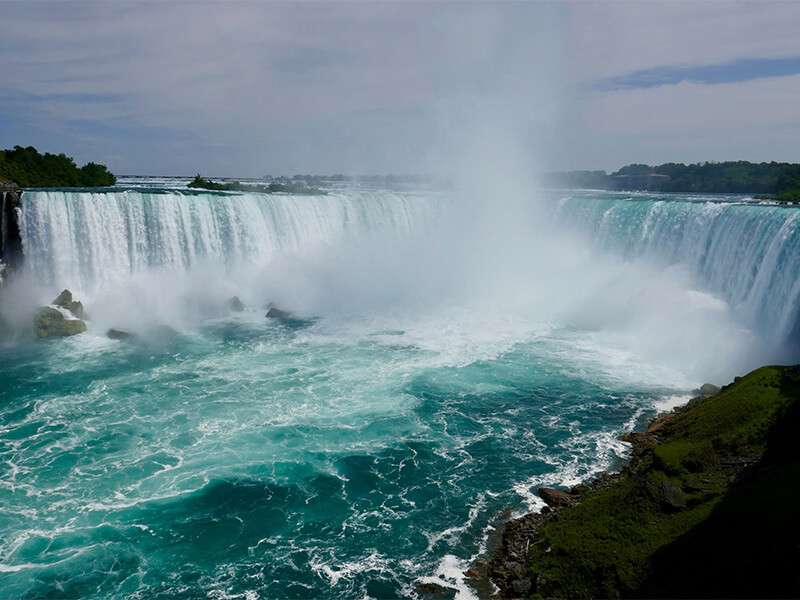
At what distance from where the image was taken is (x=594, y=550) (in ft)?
29.1

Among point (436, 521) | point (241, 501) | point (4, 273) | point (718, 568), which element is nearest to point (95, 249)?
point (4, 273)

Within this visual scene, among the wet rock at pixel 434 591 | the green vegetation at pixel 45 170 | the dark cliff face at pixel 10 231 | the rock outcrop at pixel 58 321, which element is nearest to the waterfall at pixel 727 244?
the wet rock at pixel 434 591

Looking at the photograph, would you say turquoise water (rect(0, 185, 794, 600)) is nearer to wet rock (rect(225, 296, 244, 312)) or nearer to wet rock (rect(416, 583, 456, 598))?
wet rock (rect(416, 583, 456, 598))

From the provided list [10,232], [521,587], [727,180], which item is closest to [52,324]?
[10,232]

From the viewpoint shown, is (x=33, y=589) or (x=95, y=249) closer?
(x=33, y=589)

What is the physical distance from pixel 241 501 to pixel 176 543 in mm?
1606

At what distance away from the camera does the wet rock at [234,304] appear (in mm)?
26359

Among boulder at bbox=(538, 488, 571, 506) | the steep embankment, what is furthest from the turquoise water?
the steep embankment

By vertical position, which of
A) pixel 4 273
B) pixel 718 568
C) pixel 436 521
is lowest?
pixel 436 521

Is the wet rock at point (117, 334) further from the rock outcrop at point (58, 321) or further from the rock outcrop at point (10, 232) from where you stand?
the rock outcrop at point (10, 232)

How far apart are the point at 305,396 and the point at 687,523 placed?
10932 millimetres

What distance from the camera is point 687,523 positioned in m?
8.91

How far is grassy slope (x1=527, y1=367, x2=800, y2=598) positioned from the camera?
751 cm

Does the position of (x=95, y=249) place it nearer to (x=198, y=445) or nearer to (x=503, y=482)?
(x=198, y=445)
